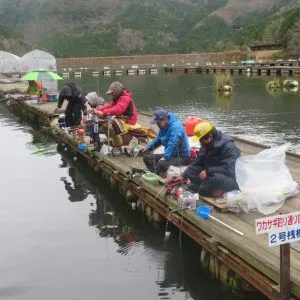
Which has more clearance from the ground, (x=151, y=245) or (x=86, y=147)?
(x=86, y=147)

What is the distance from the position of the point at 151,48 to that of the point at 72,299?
13425 centimetres

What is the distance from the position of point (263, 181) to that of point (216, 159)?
0.83 metres

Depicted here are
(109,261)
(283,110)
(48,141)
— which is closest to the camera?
(109,261)

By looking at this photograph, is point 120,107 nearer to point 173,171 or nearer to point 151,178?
point 151,178

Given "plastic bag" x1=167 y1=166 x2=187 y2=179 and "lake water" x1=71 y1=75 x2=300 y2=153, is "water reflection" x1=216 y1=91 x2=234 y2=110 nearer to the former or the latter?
"lake water" x1=71 y1=75 x2=300 y2=153

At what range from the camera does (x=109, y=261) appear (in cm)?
890

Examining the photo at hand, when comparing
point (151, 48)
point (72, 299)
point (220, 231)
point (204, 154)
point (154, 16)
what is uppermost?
point (154, 16)

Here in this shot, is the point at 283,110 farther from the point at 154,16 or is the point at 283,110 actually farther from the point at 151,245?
the point at 154,16

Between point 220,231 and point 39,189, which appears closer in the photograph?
point 220,231

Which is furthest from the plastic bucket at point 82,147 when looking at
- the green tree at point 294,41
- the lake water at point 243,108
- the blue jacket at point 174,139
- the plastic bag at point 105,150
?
the green tree at point 294,41

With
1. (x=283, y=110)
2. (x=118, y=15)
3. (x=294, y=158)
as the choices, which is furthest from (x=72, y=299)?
(x=118, y=15)

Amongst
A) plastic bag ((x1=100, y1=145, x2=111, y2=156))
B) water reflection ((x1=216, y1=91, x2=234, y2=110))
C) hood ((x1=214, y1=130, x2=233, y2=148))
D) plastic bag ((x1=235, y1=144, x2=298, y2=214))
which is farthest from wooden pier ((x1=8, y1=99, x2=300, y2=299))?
water reflection ((x1=216, y1=91, x2=234, y2=110))

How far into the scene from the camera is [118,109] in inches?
503

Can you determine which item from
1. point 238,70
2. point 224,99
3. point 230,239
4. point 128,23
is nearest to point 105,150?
point 230,239
